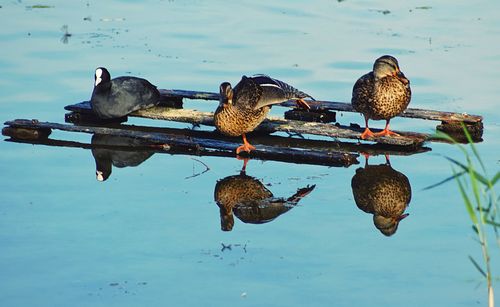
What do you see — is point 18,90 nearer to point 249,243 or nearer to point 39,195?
point 39,195

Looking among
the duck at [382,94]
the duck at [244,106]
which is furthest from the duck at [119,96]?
the duck at [382,94]

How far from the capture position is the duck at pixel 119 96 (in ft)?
38.0

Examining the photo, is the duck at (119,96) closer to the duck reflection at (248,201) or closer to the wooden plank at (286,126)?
the wooden plank at (286,126)

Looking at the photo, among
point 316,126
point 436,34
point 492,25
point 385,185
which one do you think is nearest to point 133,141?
point 316,126

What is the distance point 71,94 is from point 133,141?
1910 mm

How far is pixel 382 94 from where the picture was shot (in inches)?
422

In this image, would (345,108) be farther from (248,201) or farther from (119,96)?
(248,201)

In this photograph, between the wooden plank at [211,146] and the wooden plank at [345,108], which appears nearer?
the wooden plank at [211,146]

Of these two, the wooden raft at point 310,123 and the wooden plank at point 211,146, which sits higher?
the wooden raft at point 310,123

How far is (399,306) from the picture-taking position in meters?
6.94

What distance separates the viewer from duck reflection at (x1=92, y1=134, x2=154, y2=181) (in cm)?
1016

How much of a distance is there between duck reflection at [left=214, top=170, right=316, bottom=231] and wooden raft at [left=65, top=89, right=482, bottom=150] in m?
1.47

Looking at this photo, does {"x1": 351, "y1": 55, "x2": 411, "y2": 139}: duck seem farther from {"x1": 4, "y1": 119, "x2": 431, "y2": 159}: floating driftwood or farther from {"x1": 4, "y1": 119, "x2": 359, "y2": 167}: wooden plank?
{"x1": 4, "y1": 119, "x2": 359, "y2": 167}: wooden plank

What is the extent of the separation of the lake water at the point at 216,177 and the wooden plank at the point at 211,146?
14cm
